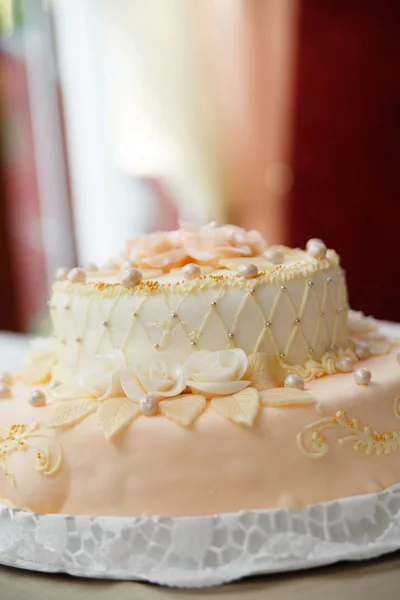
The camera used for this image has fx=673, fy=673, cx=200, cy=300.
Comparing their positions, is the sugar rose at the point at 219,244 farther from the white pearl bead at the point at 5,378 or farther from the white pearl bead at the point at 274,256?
the white pearl bead at the point at 5,378

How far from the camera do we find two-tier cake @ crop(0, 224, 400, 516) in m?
1.54

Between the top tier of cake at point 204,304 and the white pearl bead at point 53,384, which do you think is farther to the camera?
the white pearl bead at point 53,384

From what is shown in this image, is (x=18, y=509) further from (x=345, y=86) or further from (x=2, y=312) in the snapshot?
(x=2, y=312)

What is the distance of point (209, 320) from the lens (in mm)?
1684

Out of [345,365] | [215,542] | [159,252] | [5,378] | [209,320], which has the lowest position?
[215,542]

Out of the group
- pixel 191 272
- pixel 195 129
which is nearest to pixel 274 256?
pixel 191 272

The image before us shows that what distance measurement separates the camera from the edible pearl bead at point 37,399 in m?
1.71

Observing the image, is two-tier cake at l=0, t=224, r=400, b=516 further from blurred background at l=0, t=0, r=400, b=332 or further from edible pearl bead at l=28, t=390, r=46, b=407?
blurred background at l=0, t=0, r=400, b=332

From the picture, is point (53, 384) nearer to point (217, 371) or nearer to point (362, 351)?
point (217, 371)

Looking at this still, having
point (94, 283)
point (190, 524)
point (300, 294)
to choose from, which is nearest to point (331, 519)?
point (190, 524)

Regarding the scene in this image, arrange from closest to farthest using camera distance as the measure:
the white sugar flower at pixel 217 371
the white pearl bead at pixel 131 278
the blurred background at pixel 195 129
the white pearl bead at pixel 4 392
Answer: the white sugar flower at pixel 217 371 → the white pearl bead at pixel 131 278 → the white pearl bead at pixel 4 392 → the blurred background at pixel 195 129

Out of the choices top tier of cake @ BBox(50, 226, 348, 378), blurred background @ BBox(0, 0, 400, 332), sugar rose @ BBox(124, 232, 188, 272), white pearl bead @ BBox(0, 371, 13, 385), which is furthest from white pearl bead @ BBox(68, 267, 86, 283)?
blurred background @ BBox(0, 0, 400, 332)

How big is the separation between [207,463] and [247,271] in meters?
0.49

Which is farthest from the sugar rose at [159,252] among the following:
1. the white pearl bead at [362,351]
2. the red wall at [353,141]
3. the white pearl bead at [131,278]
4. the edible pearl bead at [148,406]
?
the red wall at [353,141]
